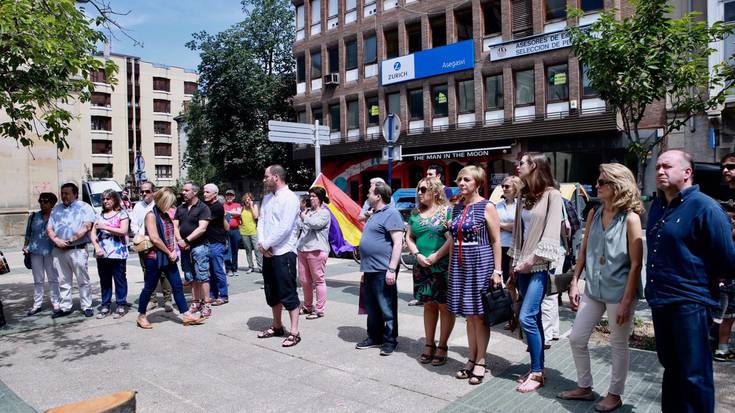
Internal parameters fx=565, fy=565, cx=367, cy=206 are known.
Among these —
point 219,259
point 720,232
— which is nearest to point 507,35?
point 219,259

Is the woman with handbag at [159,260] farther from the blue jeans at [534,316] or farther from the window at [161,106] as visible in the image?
the window at [161,106]

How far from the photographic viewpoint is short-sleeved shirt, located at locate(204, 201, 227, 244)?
8.02 metres

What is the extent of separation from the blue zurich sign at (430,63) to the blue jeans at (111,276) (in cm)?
2116

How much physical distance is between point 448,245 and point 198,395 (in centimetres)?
252

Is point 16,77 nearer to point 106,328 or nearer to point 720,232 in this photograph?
point 106,328

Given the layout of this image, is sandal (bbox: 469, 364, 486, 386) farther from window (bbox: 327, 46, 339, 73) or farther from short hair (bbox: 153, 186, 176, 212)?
window (bbox: 327, 46, 339, 73)

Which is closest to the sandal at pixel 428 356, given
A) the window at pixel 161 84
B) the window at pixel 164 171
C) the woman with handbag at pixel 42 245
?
the woman with handbag at pixel 42 245

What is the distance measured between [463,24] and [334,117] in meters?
9.84

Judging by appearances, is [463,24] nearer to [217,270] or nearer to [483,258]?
[217,270]

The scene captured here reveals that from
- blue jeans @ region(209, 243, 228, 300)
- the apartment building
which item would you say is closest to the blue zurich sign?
the apartment building

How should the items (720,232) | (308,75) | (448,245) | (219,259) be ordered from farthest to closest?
(308,75), (219,259), (448,245), (720,232)

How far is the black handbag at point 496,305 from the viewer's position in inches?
187

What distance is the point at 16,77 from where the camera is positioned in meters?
6.89

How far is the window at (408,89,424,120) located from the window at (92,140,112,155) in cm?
5085
